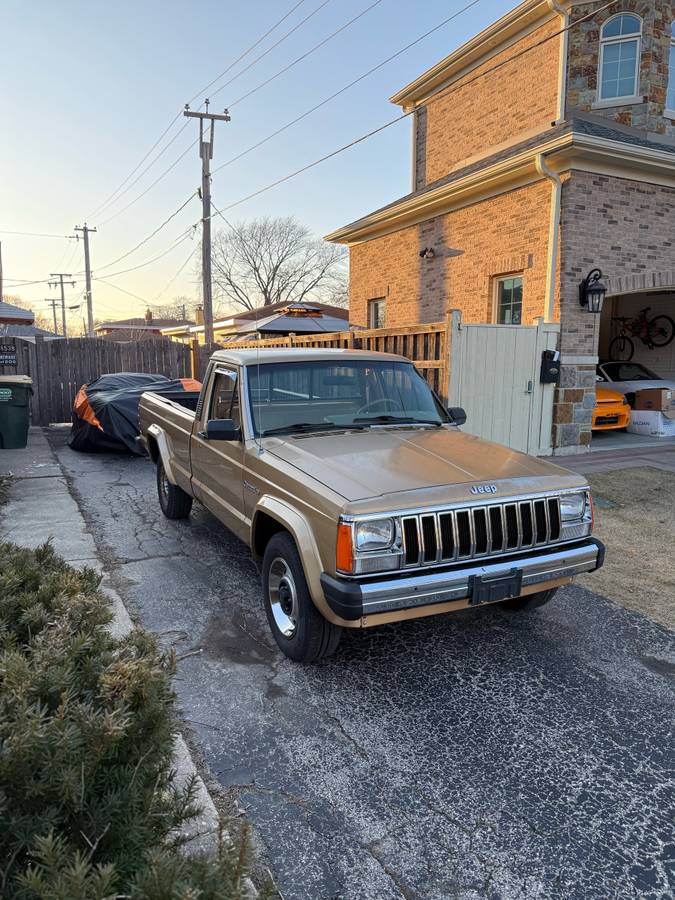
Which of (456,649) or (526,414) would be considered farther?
(526,414)

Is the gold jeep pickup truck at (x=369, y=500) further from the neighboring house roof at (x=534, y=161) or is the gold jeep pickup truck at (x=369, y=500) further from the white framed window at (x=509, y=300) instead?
the white framed window at (x=509, y=300)

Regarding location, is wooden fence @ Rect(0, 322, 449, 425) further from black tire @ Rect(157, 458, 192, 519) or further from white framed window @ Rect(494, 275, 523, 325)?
black tire @ Rect(157, 458, 192, 519)

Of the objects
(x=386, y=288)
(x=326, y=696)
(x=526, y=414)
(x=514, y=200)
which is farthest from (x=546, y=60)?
(x=326, y=696)

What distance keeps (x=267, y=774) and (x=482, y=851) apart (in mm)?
944

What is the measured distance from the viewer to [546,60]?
1384 cm

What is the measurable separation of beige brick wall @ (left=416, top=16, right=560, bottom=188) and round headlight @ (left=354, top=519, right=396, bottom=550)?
13.6 m

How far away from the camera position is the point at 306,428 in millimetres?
4363

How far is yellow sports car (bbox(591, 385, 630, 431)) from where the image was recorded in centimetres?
1212

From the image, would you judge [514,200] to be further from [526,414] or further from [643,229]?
[526,414]

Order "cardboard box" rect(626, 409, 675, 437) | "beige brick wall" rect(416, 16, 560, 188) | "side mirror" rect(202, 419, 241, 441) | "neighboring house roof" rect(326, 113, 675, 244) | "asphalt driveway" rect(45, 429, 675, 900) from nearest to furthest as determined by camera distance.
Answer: "asphalt driveway" rect(45, 429, 675, 900) < "side mirror" rect(202, 419, 241, 441) < "neighboring house roof" rect(326, 113, 675, 244) < "cardboard box" rect(626, 409, 675, 437) < "beige brick wall" rect(416, 16, 560, 188)

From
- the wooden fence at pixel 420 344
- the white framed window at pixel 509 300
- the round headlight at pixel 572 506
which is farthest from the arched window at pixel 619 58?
the round headlight at pixel 572 506

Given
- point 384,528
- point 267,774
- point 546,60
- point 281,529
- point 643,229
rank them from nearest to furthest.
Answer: point 267,774, point 384,528, point 281,529, point 643,229, point 546,60

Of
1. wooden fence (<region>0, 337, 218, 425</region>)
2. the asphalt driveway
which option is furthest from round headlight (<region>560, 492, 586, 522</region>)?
wooden fence (<region>0, 337, 218, 425</region>)

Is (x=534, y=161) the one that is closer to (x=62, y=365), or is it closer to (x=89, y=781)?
(x=62, y=365)
